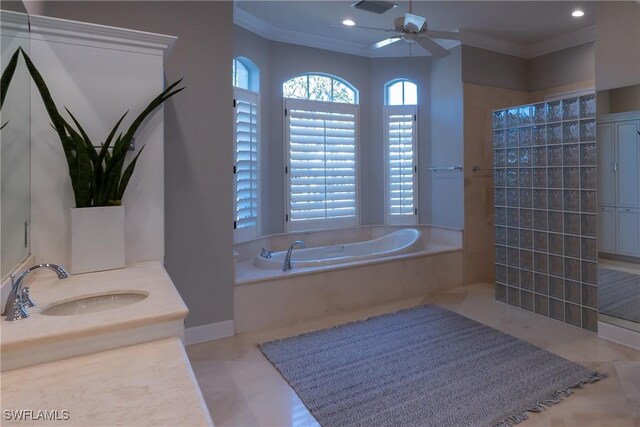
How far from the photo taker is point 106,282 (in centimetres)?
170

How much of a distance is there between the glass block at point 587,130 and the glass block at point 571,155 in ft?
0.27

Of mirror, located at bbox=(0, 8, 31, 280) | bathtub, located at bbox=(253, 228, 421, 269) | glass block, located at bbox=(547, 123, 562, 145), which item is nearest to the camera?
mirror, located at bbox=(0, 8, 31, 280)

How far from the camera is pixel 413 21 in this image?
2637 mm

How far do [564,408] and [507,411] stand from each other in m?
0.33

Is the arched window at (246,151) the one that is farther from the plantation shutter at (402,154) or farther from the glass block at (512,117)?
the glass block at (512,117)

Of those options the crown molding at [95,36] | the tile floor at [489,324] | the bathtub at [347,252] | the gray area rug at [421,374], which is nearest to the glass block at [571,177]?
the tile floor at [489,324]

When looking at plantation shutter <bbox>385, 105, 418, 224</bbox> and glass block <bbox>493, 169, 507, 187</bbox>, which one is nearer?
glass block <bbox>493, 169, 507, 187</bbox>

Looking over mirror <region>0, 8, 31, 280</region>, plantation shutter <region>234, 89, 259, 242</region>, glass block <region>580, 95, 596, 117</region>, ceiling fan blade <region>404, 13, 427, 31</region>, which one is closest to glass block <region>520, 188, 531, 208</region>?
glass block <region>580, 95, 596, 117</region>

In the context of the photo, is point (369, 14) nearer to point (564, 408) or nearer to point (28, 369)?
point (564, 408)

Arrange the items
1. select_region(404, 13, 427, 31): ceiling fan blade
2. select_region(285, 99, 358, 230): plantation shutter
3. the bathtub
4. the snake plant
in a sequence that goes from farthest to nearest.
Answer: select_region(285, 99, 358, 230): plantation shutter < the bathtub < select_region(404, 13, 427, 31): ceiling fan blade < the snake plant

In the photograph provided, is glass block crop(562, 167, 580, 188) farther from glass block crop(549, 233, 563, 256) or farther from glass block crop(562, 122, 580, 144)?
glass block crop(549, 233, 563, 256)

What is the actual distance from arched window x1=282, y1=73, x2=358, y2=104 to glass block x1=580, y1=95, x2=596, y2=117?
244 centimetres

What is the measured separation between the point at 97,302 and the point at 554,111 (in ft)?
11.9

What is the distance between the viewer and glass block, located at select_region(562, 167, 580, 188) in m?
3.01
